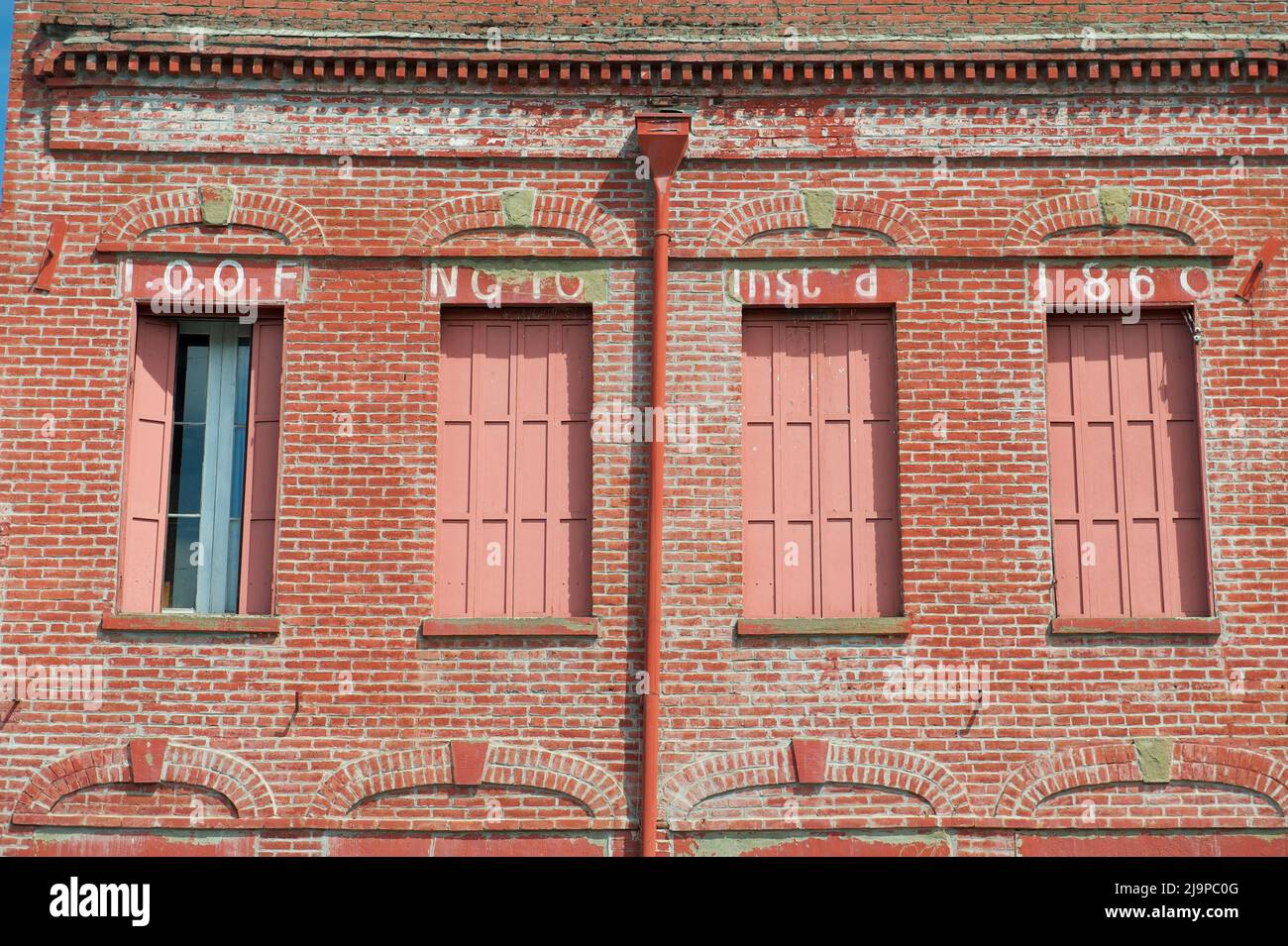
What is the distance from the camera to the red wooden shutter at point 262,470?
10.2m

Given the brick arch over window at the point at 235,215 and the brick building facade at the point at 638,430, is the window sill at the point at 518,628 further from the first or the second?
the brick arch over window at the point at 235,215

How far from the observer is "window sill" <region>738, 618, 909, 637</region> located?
9938 mm

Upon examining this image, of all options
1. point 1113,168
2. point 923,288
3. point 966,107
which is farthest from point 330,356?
point 1113,168

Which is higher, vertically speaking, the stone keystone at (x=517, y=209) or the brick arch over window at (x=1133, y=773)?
the stone keystone at (x=517, y=209)

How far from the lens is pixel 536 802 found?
32.1ft

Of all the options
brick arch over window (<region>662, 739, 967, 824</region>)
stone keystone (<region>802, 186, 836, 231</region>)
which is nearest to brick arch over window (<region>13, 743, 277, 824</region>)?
brick arch over window (<region>662, 739, 967, 824</region>)

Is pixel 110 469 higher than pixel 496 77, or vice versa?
pixel 496 77

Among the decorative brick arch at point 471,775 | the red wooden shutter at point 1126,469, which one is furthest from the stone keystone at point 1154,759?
the decorative brick arch at point 471,775

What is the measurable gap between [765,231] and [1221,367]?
3.33 m

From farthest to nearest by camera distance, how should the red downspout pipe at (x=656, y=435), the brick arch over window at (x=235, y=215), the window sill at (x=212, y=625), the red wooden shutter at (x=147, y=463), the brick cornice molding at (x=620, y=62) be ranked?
1. the brick cornice molding at (x=620, y=62)
2. the brick arch over window at (x=235, y=215)
3. the red wooden shutter at (x=147, y=463)
4. the window sill at (x=212, y=625)
5. the red downspout pipe at (x=656, y=435)

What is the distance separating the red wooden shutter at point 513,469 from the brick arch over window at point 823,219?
4.07ft

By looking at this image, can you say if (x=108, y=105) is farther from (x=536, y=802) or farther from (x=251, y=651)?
(x=536, y=802)

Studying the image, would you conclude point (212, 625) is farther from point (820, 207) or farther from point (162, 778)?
point (820, 207)
